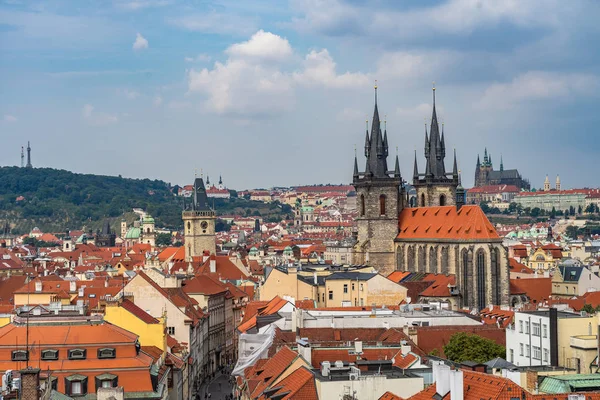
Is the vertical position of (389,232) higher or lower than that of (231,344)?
higher

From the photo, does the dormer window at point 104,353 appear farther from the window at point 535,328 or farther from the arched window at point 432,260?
the arched window at point 432,260

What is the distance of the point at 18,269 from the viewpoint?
14438 centimetres

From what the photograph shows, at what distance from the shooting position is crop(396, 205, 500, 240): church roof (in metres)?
122

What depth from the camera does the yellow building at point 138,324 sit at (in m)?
56.0

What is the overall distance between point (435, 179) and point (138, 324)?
93.5m

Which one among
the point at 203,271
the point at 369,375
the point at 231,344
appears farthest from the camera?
the point at 203,271

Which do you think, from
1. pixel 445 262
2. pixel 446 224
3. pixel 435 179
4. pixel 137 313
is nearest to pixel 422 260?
pixel 446 224

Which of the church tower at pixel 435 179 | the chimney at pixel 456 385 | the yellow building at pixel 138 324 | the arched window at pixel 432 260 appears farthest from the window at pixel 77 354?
the church tower at pixel 435 179

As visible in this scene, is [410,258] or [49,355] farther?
[410,258]

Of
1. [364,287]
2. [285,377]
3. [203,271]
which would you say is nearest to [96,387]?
[285,377]

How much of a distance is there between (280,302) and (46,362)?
3403cm

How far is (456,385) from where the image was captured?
37219 millimetres

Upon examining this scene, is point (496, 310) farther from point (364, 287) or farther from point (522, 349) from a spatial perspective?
point (522, 349)

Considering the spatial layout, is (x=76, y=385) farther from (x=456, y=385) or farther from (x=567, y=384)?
(x=567, y=384)
